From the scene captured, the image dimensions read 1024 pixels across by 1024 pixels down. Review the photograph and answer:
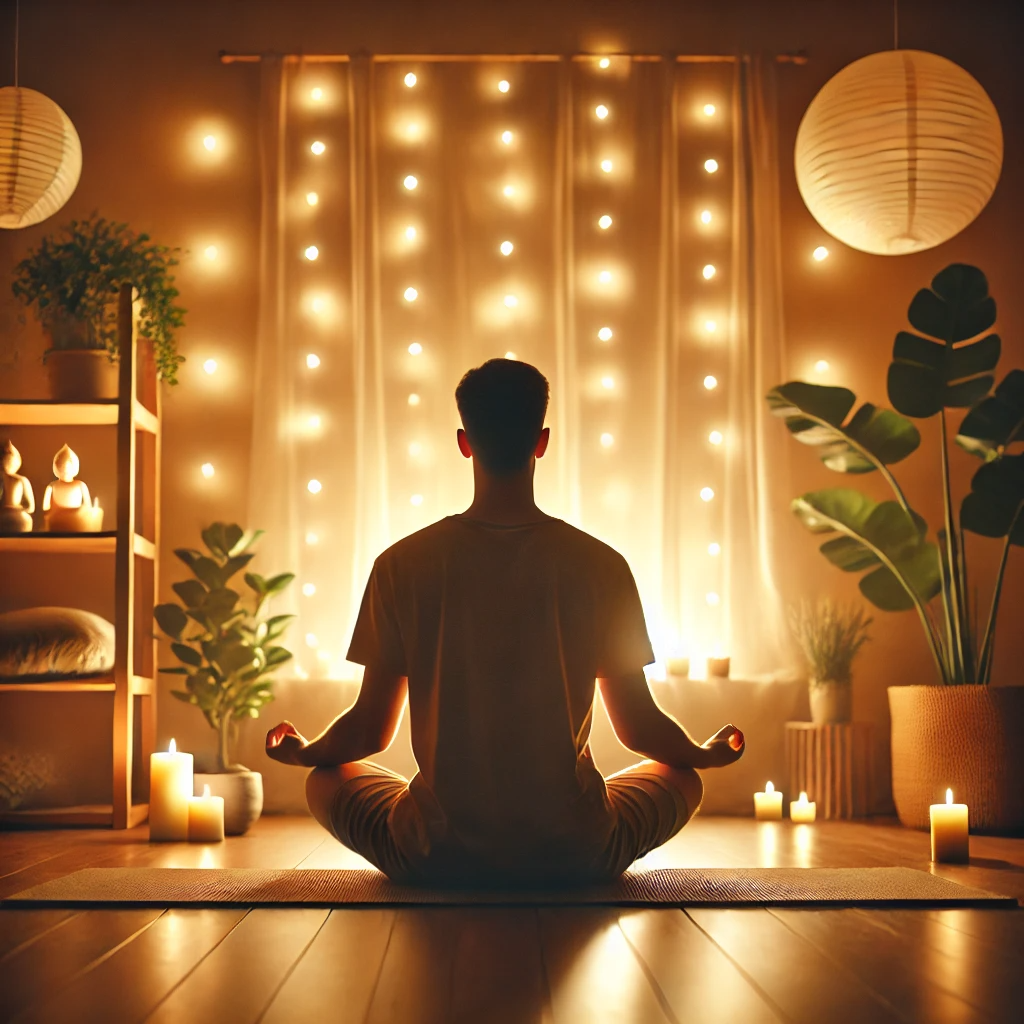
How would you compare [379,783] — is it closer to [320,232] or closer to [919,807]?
[919,807]

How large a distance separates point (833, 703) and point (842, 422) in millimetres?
879

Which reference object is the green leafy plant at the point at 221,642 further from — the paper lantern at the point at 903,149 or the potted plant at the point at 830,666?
the paper lantern at the point at 903,149

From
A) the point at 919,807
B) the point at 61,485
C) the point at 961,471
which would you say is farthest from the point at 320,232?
the point at 919,807

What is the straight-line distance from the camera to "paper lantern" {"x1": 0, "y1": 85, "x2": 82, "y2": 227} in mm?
3928

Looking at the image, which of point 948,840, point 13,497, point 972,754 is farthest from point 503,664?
point 13,497

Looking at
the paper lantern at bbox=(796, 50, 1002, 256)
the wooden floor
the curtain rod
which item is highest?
the curtain rod

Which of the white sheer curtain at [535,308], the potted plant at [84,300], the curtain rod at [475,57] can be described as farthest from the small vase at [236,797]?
the curtain rod at [475,57]

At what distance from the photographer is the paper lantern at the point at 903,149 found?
11.8ft

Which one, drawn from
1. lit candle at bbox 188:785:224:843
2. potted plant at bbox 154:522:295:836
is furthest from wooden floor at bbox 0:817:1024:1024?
potted plant at bbox 154:522:295:836

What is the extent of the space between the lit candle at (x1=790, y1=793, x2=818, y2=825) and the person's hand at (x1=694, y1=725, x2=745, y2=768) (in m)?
1.63

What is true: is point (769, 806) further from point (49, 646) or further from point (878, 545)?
point (49, 646)

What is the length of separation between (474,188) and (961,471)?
1952 millimetres

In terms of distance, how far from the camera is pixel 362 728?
2.23 meters

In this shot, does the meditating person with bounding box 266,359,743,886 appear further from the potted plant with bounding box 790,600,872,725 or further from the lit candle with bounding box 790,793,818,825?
the potted plant with bounding box 790,600,872,725
